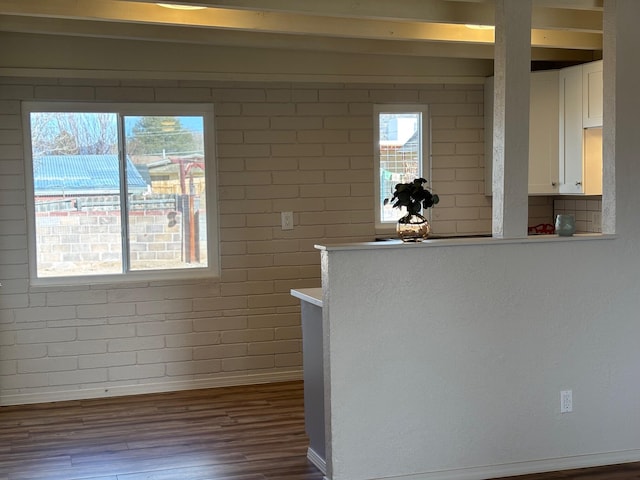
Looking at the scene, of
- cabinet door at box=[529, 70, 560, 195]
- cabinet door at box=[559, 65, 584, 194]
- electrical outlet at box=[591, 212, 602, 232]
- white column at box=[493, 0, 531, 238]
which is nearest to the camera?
white column at box=[493, 0, 531, 238]

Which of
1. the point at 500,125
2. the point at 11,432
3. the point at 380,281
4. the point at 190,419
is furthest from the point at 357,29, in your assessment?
the point at 11,432

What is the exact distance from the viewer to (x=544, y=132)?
6.15 meters

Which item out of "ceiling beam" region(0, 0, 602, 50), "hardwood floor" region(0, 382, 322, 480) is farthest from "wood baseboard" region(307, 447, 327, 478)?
"ceiling beam" region(0, 0, 602, 50)

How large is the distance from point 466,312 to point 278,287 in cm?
236

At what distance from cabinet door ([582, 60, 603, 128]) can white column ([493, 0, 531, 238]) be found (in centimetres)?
180

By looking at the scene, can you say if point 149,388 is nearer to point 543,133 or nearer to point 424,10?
point 424,10

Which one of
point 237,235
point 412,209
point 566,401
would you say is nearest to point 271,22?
point 412,209

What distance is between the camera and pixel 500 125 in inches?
159

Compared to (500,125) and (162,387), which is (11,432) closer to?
(162,387)

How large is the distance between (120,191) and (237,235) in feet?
2.88

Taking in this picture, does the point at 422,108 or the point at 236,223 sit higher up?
the point at 422,108

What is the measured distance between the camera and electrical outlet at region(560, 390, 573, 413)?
→ 13.7 ft

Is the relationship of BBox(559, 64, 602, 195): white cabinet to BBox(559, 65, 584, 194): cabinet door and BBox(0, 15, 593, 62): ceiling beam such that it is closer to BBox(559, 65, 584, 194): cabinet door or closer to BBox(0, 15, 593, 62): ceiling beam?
BBox(559, 65, 584, 194): cabinet door

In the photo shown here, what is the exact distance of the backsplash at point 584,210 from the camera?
20.6 ft
